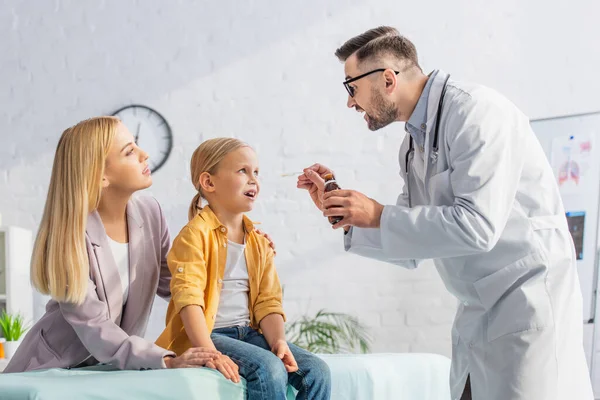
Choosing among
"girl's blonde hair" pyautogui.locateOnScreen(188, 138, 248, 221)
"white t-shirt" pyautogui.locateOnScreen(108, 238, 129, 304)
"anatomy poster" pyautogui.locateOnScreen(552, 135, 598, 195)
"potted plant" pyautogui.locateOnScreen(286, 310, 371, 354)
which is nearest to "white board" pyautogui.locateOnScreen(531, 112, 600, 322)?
"anatomy poster" pyautogui.locateOnScreen(552, 135, 598, 195)

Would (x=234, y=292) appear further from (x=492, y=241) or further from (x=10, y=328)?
(x=10, y=328)

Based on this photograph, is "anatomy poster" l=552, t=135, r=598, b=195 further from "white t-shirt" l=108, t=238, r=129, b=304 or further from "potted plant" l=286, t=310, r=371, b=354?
"white t-shirt" l=108, t=238, r=129, b=304

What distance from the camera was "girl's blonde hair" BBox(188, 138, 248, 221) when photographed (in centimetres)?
228

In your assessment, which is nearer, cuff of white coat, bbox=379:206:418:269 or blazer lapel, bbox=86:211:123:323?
cuff of white coat, bbox=379:206:418:269

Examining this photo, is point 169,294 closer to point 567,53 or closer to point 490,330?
point 490,330

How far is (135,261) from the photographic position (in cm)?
212

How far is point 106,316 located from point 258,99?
2576mm

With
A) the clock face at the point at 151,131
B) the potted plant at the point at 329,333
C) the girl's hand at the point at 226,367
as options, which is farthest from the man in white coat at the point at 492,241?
the clock face at the point at 151,131

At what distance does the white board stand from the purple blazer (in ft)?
8.70

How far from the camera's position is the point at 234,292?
2.17 meters

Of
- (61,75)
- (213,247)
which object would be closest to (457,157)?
(213,247)

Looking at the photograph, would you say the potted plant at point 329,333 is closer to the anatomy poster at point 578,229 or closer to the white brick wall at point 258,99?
the white brick wall at point 258,99

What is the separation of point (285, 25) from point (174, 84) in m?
0.77

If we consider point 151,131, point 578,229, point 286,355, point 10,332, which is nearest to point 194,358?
point 286,355
